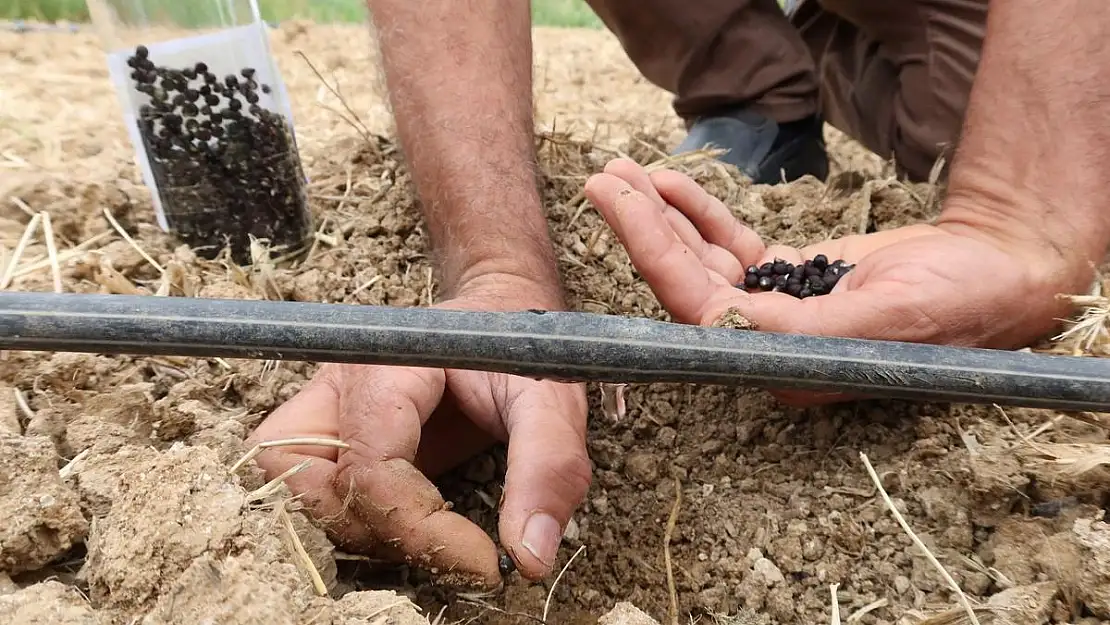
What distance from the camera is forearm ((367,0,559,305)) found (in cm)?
143

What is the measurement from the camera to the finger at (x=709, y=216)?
1422mm

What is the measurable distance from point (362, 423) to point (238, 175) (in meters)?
0.76

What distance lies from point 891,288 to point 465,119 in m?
0.86

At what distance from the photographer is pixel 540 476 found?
0.89 metres

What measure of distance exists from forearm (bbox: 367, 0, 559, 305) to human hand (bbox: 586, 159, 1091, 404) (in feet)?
0.74

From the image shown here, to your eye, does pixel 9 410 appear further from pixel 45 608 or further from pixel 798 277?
→ pixel 798 277

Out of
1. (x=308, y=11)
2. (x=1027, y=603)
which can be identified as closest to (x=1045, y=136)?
(x=1027, y=603)

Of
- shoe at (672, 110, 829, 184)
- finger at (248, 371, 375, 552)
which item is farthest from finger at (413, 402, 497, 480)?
shoe at (672, 110, 829, 184)

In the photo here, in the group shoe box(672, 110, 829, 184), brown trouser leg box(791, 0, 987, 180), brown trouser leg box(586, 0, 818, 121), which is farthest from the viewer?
brown trouser leg box(586, 0, 818, 121)

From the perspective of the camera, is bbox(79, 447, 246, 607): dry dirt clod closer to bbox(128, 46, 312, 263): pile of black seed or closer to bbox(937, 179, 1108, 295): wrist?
bbox(128, 46, 312, 263): pile of black seed

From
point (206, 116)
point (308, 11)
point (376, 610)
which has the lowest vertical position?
point (376, 610)

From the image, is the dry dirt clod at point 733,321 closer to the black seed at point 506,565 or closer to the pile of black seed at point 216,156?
the black seed at point 506,565

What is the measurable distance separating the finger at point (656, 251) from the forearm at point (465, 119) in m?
0.20

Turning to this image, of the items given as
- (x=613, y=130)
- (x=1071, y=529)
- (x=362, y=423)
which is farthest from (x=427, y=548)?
(x=613, y=130)
